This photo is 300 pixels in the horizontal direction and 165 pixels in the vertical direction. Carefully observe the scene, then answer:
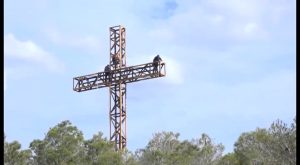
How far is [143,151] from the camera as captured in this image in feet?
74.1

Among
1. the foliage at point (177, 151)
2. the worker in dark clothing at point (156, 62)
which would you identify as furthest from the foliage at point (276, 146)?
the worker in dark clothing at point (156, 62)

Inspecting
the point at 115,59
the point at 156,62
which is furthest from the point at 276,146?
the point at 115,59

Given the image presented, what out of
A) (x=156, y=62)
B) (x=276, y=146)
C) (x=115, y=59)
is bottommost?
(x=276, y=146)

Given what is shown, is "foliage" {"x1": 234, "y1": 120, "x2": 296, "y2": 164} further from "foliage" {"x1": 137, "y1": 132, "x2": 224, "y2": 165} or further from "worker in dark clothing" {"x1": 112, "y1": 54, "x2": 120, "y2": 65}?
"worker in dark clothing" {"x1": 112, "y1": 54, "x2": 120, "y2": 65}

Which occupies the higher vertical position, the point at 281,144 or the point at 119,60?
the point at 119,60

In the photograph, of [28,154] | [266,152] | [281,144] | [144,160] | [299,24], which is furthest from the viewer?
[144,160]

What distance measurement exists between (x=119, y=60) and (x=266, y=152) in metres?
7.59

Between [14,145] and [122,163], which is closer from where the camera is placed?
[14,145]

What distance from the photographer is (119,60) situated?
77.2 feet

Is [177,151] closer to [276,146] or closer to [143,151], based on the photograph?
[143,151]

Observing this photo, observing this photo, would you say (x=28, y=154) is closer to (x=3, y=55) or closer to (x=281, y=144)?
(x=281, y=144)

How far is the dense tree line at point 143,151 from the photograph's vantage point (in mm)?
18016

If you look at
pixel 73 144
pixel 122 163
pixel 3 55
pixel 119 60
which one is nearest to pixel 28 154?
pixel 73 144

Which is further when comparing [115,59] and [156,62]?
[115,59]
